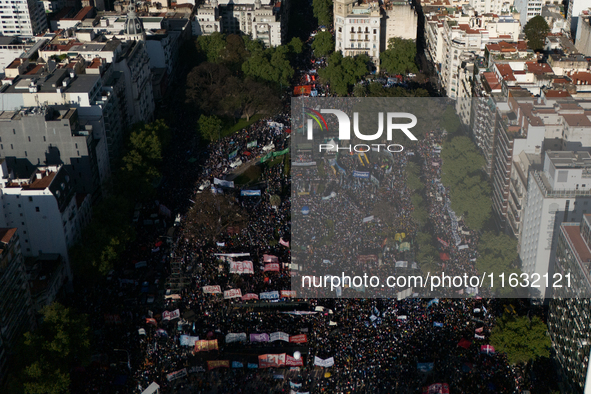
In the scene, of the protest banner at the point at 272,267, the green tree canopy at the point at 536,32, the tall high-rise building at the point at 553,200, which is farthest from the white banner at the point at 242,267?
the green tree canopy at the point at 536,32

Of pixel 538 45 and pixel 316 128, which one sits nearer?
pixel 316 128

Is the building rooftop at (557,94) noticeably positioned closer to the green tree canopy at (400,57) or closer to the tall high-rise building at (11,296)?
the green tree canopy at (400,57)

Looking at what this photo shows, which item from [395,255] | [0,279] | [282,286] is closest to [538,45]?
[395,255]

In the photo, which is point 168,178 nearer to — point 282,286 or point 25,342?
point 282,286

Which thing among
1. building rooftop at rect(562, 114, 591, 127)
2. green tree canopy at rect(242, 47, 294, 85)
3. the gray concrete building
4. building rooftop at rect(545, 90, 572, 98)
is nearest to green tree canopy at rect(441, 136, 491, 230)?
building rooftop at rect(545, 90, 572, 98)

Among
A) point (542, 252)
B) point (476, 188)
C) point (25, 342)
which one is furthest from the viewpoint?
point (476, 188)

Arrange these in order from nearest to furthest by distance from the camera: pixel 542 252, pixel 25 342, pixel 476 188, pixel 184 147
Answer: pixel 25 342
pixel 542 252
pixel 476 188
pixel 184 147
